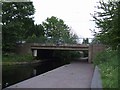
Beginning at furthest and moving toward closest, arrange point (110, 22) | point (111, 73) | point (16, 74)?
point (16, 74) < point (111, 73) < point (110, 22)

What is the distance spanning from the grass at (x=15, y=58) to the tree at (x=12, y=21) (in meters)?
1.03

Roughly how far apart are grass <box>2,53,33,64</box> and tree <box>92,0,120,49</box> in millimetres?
27651

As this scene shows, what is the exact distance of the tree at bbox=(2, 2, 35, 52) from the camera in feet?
122

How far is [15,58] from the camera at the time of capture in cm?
3825

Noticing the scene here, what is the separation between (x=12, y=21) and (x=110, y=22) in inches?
1254

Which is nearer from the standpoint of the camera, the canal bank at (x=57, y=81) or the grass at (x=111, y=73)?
the grass at (x=111, y=73)

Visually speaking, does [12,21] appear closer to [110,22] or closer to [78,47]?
[78,47]

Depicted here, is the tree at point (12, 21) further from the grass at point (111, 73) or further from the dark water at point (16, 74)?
the grass at point (111, 73)

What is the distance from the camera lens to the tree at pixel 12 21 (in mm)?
37312

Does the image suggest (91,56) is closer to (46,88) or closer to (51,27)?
(51,27)

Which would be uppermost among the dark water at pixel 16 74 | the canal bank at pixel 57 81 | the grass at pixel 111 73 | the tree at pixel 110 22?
the tree at pixel 110 22

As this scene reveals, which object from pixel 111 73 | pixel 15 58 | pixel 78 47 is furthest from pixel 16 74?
pixel 78 47

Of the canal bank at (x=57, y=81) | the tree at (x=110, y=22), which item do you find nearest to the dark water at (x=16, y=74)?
the canal bank at (x=57, y=81)

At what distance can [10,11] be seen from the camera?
40.3 metres
